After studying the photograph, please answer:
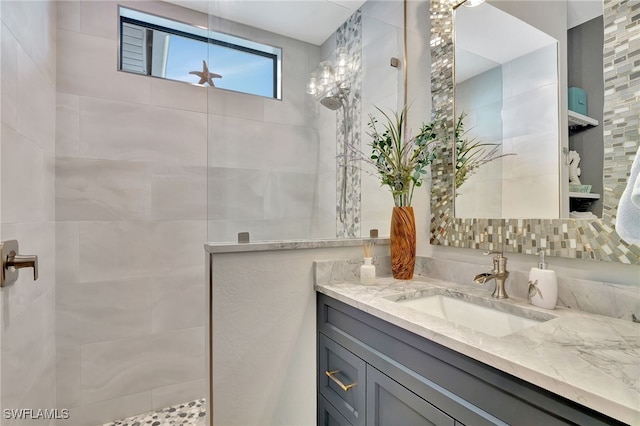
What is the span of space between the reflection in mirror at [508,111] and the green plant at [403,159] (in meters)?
0.15

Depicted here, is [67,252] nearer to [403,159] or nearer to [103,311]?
[103,311]

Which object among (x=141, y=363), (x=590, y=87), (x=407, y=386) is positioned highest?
(x=590, y=87)

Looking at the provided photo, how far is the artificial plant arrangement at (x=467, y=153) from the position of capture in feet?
3.90

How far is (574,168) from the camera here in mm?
929

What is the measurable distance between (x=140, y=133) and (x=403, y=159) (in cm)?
157

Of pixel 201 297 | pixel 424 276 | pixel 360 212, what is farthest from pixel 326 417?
pixel 201 297

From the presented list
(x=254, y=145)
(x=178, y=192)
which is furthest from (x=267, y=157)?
(x=178, y=192)

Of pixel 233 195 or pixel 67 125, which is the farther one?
pixel 67 125

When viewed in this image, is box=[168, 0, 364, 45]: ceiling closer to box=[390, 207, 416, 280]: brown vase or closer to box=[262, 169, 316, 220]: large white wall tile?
box=[262, 169, 316, 220]: large white wall tile

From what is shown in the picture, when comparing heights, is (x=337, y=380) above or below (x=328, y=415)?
above

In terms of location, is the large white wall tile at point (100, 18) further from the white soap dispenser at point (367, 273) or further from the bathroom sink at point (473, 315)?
the bathroom sink at point (473, 315)

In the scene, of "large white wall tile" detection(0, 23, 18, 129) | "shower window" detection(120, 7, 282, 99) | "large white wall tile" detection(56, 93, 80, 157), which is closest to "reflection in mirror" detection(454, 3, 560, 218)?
"shower window" detection(120, 7, 282, 99)

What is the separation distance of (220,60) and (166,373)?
186 cm

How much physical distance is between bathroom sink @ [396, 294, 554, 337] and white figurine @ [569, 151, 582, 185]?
42 cm
